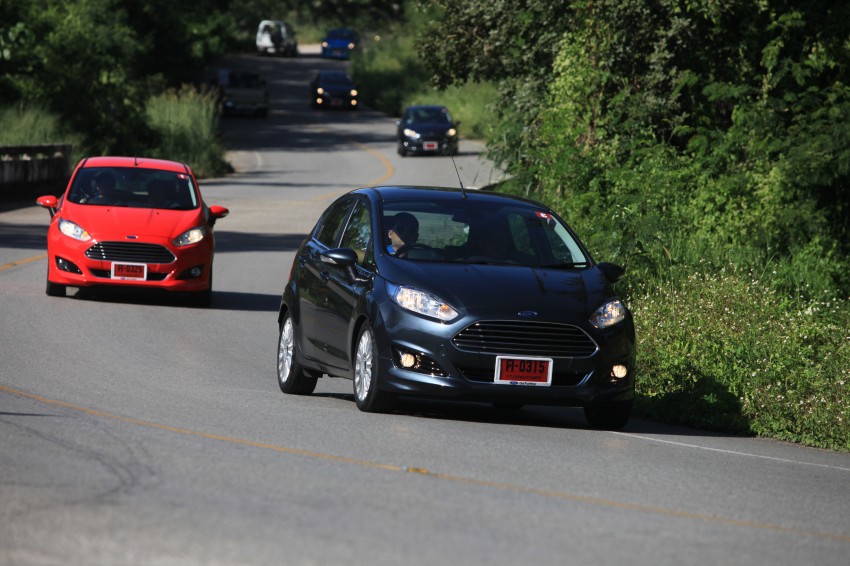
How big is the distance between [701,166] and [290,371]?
11946mm

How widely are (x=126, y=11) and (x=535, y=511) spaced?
6354 cm

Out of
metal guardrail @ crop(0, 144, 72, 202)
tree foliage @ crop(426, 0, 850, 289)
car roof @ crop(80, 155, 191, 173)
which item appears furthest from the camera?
metal guardrail @ crop(0, 144, 72, 202)

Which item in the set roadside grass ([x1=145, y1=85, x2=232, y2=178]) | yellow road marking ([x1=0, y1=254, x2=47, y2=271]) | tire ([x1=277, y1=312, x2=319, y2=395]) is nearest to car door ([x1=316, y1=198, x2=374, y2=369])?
tire ([x1=277, y1=312, x2=319, y2=395])

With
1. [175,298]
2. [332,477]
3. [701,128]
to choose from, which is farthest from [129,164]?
[332,477]

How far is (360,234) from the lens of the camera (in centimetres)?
1235

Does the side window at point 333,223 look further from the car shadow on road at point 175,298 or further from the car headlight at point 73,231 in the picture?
the car shadow on road at point 175,298

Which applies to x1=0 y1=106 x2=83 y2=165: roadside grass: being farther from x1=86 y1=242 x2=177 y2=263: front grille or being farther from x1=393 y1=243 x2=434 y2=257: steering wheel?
x1=393 y1=243 x2=434 y2=257: steering wheel

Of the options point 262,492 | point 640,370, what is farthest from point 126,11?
point 262,492

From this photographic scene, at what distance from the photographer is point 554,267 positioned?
39.3 ft

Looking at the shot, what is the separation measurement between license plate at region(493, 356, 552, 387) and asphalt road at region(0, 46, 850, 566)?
0.37 m

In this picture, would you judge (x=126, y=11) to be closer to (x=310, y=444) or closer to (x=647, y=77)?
(x=647, y=77)

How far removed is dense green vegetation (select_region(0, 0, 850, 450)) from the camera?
13.7 metres

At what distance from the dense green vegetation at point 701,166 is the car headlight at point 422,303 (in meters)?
2.72

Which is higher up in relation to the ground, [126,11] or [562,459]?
[562,459]
